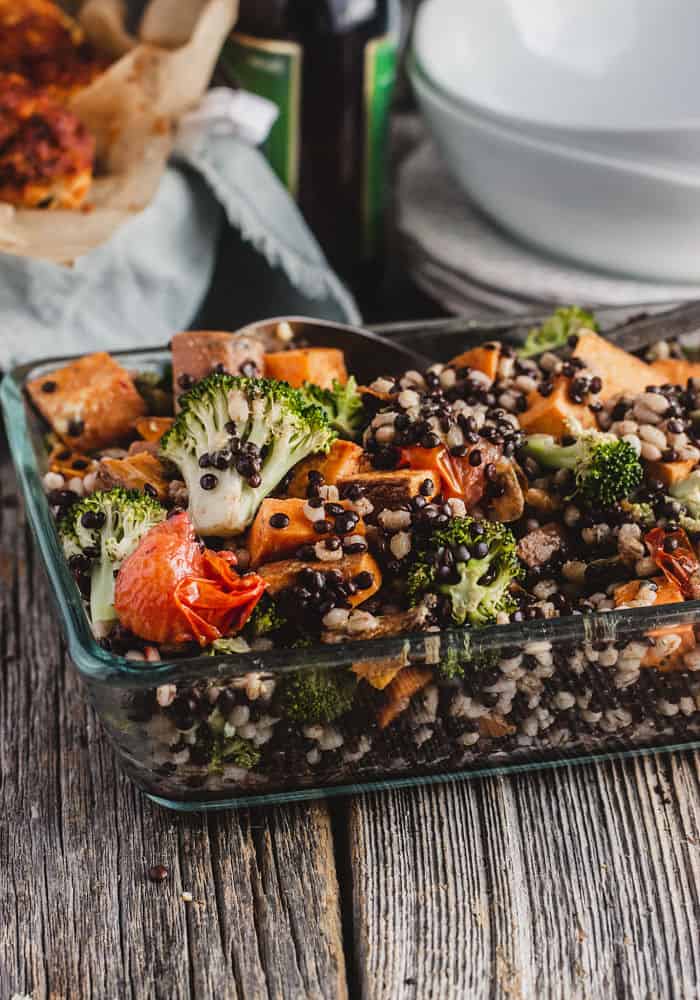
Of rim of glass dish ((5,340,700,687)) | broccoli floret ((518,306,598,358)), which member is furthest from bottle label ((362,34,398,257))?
rim of glass dish ((5,340,700,687))

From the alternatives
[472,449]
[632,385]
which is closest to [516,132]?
[632,385]

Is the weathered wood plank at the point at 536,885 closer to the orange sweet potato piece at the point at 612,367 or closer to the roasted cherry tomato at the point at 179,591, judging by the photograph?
the roasted cherry tomato at the point at 179,591

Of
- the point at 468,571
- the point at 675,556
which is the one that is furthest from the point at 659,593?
the point at 468,571

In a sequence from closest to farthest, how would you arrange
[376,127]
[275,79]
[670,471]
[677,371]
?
[670,471] → [677,371] → [275,79] → [376,127]

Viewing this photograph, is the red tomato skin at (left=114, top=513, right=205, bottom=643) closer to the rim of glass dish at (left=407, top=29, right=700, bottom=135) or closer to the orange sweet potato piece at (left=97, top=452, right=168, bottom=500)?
the orange sweet potato piece at (left=97, top=452, right=168, bottom=500)

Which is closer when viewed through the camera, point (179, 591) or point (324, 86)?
point (179, 591)

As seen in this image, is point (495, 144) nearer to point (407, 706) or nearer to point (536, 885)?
point (407, 706)

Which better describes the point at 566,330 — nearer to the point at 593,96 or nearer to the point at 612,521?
the point at 612,521
